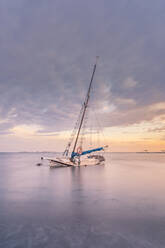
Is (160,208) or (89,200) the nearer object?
(160,208)

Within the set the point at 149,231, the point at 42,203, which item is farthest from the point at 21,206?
the point at 149,231

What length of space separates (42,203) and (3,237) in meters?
5.51

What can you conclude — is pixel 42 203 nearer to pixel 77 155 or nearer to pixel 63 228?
pixel 63 228

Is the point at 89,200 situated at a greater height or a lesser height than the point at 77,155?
lesser

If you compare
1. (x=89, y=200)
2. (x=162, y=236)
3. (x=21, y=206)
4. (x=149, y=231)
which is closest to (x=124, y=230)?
(x=149, y=231)

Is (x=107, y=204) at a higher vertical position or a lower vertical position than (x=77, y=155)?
lower

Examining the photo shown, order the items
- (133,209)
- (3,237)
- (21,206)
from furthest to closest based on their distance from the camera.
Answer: (21,206)
(133,209)
(3,237)

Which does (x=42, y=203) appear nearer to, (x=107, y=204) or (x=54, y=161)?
(x=107, y=204)

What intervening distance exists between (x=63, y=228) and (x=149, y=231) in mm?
4621

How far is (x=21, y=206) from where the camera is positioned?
12.1m

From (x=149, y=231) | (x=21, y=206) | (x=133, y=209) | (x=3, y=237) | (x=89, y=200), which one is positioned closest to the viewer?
(x=3, y=237)

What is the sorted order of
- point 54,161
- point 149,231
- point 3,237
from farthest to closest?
point 54,161 → point 149,231 → point 3,237

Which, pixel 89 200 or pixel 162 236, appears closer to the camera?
pixel 162 236

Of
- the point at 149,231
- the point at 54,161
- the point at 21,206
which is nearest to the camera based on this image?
the point at 149,231
